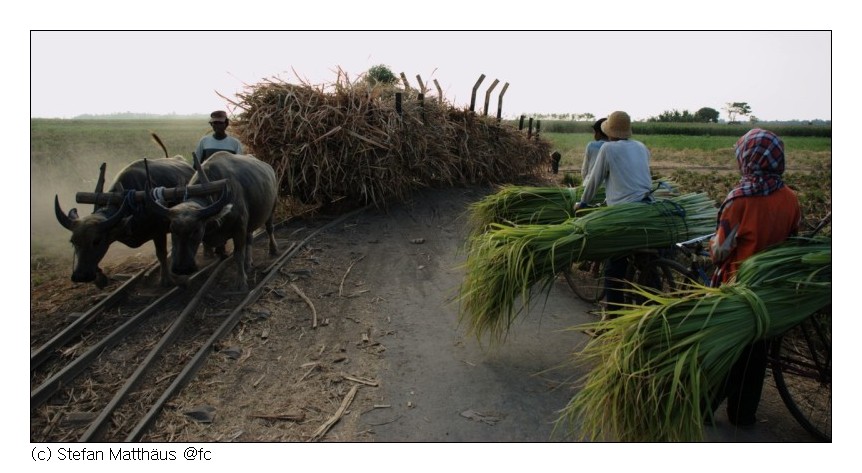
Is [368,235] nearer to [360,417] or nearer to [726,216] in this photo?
[360,417]

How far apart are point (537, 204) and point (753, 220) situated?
2.41 m

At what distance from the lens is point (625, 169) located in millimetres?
4062

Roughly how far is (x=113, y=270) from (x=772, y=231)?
21.5 feet

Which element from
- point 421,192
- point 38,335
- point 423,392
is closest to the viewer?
point 423,392

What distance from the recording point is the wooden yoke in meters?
5.01

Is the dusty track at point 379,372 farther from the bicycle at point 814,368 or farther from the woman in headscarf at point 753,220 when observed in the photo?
the woman in headscarf at point 753,220

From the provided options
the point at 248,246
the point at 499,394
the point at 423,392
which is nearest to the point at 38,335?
the point at 248,246

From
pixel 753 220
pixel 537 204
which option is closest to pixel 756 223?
pixel 753 220

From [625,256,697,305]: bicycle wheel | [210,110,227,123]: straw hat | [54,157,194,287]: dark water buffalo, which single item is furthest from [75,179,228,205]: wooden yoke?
[625,256,697,305]: bicycle wheel

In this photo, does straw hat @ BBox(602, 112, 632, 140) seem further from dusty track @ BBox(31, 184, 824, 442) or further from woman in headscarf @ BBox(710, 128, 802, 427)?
dusty track @ BBox(31, 184, 824, 442)

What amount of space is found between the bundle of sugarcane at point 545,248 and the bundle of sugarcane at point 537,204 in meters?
0.97

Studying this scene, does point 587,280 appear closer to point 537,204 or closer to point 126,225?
point 537,204

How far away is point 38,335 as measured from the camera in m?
4.47

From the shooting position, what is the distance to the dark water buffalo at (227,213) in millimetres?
4797
